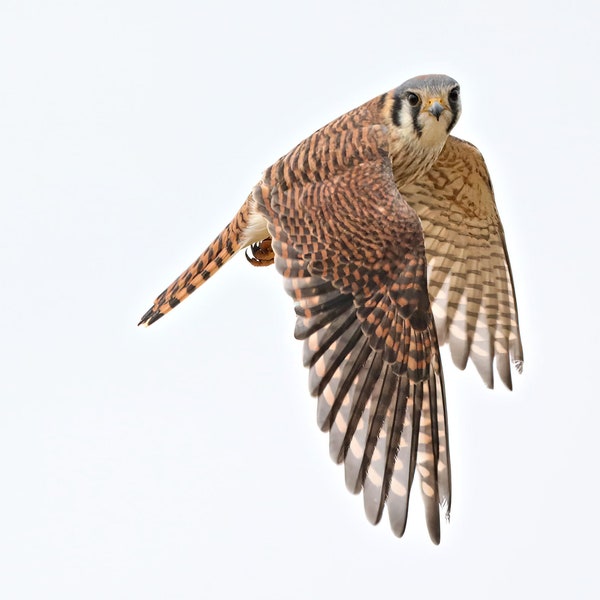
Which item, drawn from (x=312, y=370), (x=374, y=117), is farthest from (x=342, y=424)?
(x=374, y=117)

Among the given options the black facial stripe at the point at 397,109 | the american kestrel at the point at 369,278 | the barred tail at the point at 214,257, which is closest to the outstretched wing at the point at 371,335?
the american kestrel at the point at 369,278

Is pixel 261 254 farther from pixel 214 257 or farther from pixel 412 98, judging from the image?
pixel 412 98

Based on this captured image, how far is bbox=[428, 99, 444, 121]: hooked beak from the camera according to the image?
682 centimetres

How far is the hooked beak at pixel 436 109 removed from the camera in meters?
6.82

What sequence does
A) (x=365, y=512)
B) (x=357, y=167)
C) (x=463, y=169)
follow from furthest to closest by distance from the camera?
(x=463, y=169), (x=357, y=167), (x=365, y=512)

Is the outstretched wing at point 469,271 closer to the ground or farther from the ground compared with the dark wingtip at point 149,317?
farther from the ground

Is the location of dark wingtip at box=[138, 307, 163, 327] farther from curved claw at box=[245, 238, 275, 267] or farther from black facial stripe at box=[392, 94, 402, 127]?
black facial stripe at box=[392, 94, 402, 127]

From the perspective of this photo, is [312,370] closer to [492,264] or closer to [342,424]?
[342,424]

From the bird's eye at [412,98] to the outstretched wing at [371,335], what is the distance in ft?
1.10

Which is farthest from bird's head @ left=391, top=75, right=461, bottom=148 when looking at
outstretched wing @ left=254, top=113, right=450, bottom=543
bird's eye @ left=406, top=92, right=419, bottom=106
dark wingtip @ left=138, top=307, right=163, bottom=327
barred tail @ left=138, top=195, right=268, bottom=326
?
dark wingtip @ left=138, top=307, right=163, bottom=327

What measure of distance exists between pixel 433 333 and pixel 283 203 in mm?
921

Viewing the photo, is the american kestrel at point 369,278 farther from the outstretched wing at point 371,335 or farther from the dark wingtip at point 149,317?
the dark wingtip at point 149,317

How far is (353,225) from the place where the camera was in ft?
22.1

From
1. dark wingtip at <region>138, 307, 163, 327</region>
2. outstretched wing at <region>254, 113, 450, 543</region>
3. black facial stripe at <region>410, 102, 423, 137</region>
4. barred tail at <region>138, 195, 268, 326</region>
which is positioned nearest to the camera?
outstretched wing at <region>254, 113, 450, 543</region>
